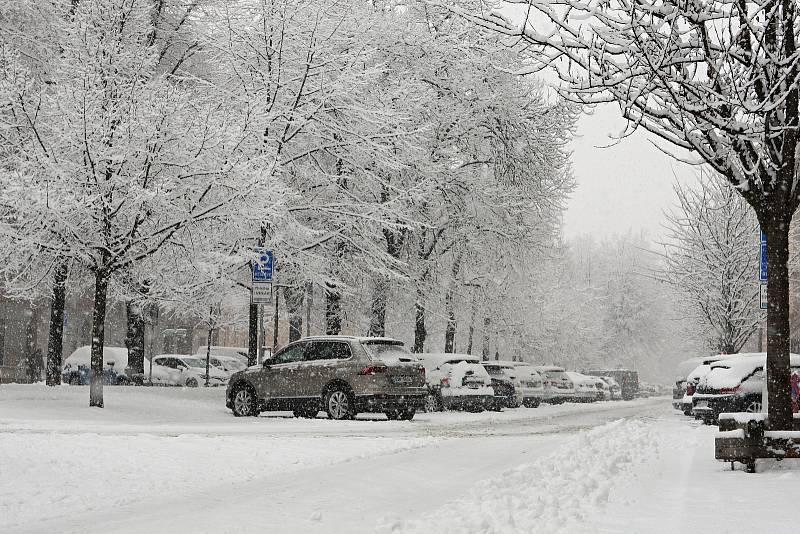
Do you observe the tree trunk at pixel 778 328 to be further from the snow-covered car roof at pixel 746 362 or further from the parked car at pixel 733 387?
the snow-covered car roof at pixel 746 362

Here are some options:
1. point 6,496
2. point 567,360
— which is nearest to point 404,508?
point 6,496

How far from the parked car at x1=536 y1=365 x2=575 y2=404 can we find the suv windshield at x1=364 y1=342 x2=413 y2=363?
14398 mm

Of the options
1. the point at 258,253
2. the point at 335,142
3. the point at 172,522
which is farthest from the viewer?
the point at 335,142

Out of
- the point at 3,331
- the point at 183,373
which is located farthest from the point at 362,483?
the point at 3,331

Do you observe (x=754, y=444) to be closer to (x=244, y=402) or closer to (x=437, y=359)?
(x=244, y=402)

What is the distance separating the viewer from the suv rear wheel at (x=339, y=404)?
747 inches

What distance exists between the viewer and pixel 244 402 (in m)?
20.8

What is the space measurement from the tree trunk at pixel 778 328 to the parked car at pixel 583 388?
25.9m

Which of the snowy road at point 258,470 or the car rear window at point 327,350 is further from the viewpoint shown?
the car rear window at point 327,350

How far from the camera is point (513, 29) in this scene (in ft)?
35.8

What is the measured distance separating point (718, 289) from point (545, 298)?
66.7 feet

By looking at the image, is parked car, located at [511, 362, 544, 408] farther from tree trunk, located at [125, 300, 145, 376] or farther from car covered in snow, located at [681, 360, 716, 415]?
tree trunk, located at [125, 300, 145, 376]

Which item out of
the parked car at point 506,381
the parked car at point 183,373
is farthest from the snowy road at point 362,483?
the parked car at point 183,373

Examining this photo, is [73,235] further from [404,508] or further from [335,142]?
[404,508]
